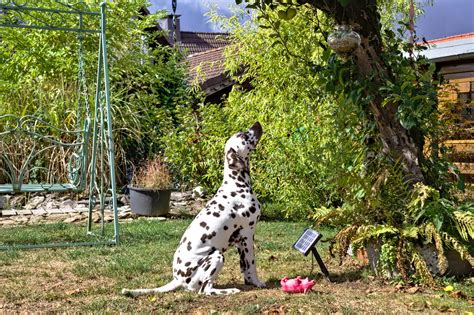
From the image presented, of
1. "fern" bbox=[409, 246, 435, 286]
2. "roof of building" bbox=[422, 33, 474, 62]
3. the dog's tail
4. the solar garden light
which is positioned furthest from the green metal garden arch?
"roof of building" bbox=[422, 33, 474, 62]

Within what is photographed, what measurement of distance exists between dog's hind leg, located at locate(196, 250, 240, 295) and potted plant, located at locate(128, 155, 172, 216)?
5.07m

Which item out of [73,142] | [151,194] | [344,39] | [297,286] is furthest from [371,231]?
[73,142]

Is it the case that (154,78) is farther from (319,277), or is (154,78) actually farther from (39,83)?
(319,277)

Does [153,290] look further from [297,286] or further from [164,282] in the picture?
[297,286]

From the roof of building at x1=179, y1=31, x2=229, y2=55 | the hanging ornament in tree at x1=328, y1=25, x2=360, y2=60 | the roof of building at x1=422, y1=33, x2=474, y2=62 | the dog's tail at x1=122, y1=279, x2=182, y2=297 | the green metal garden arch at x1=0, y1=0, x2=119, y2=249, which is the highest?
the roof of building at x1=179, y1=31, x2=229, y2=55

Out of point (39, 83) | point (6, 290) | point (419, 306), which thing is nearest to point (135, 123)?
point (39, 83)

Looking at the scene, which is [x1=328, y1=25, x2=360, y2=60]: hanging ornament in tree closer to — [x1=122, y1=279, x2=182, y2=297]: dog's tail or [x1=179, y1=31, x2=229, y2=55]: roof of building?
[x1=122, y1=279, x2=182, y2=297]: dog's tail

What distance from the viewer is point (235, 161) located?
16.7ft

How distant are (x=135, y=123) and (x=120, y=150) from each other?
537mm

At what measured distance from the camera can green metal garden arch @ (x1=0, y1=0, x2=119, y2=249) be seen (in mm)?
6789

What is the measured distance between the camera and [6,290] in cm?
507

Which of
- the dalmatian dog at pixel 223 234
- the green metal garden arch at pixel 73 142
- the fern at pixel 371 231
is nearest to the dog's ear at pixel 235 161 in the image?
the dalmatian dog at pixel 223 234

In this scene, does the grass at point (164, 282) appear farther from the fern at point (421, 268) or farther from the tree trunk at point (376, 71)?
the tree trunk at point (376, 71)

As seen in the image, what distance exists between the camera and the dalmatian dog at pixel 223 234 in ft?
15.6
